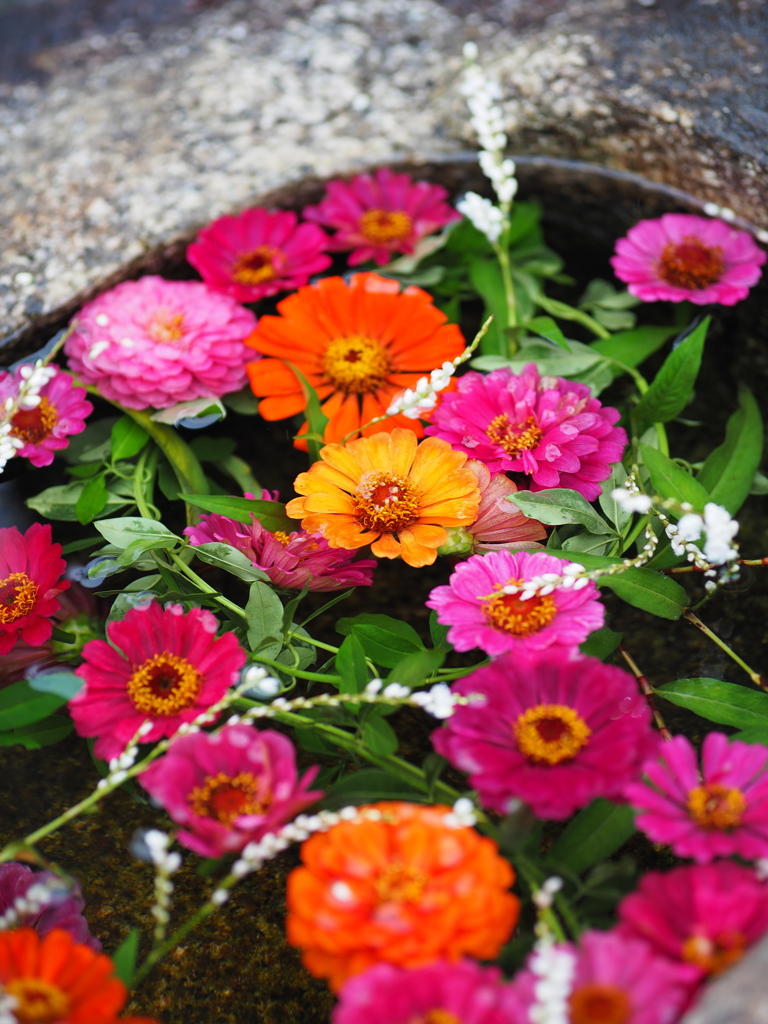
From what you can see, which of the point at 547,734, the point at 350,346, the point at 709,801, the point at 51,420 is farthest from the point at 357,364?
the point at 709,801

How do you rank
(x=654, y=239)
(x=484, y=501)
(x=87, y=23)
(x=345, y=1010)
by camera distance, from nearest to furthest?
(x=345, y=1010)
(x=484, y=501)
(x=654, y=239)
(x=87, y=23)

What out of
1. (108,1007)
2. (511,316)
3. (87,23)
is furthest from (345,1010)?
(87,23)

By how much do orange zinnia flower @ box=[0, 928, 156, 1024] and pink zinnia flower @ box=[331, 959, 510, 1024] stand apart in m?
0.16

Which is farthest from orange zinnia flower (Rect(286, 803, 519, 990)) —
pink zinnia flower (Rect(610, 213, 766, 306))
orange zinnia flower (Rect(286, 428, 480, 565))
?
pink zinnia flower (Rect(610, 213, 766, 306))

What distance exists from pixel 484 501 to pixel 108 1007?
0.55 m

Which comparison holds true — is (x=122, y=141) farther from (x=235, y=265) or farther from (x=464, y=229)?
(x=464, y=229)

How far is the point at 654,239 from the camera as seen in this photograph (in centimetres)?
113

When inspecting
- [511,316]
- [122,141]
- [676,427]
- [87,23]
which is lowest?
[676,427]

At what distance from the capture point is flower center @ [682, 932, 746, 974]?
55cm

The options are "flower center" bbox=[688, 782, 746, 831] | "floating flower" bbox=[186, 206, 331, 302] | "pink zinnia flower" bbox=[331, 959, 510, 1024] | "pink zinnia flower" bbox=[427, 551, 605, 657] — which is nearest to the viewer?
"pink zinnia flower" bbox=[331, 959, 510, 1024]

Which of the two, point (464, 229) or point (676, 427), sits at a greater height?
point (464, 229)

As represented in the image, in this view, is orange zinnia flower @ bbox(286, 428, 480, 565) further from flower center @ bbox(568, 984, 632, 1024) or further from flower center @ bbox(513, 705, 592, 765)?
flower center @ bbox(568, 984, 632, 1024)

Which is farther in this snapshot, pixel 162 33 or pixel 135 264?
pixel 162 33

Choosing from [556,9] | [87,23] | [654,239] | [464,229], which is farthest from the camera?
[87,23]
